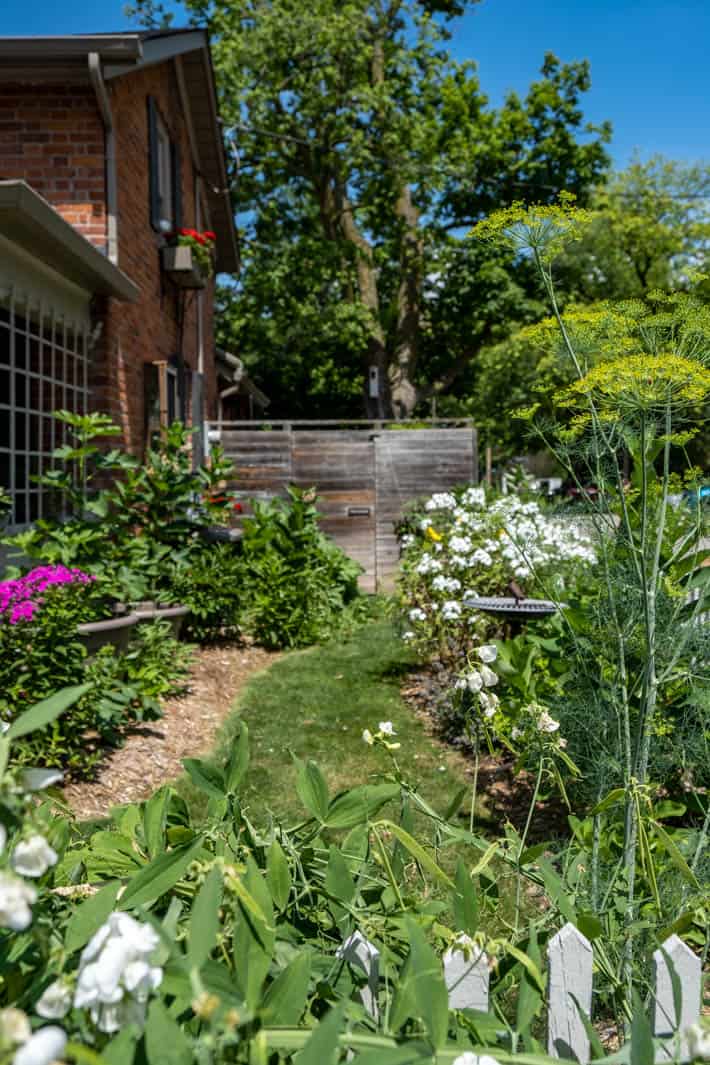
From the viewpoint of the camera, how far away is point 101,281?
7355 millimetres

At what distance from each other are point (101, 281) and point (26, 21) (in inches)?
453

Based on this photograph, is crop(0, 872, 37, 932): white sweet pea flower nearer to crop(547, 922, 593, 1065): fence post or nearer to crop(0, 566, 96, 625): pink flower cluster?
crop(547, 922, 593, 1065): fence post

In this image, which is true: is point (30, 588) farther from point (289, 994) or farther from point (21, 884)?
point (21, 884)

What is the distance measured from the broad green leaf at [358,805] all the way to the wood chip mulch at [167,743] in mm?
2198

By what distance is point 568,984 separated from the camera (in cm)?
150

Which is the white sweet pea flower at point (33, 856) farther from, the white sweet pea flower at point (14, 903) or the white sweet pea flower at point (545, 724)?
the white sweet pea flower at point (545, 724)

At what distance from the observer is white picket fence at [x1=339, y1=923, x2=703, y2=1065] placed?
1.31 meters

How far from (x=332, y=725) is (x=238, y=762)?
487 centimetres

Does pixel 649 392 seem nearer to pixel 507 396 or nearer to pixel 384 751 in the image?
pixel 384 751

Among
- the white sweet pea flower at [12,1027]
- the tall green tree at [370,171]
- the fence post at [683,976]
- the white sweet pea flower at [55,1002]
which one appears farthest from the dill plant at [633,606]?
the tall green tree at [370,171]

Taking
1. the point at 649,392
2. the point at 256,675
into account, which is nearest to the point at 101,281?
the point at 256,675

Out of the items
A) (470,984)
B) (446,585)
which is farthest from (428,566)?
(470,984)

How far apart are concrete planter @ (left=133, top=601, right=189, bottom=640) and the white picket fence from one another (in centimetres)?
550

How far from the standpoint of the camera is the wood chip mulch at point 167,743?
15.1ft
